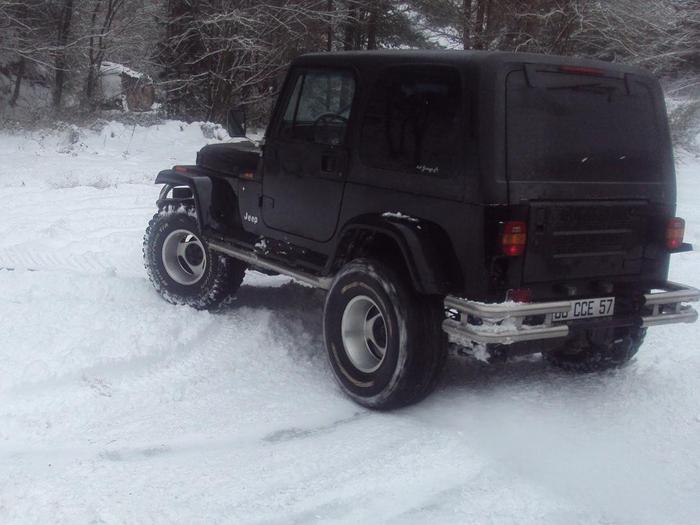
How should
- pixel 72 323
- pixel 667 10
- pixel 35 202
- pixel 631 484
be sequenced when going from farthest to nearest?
1. pixel 667 10
2. pixel 35 202
3. pixel 72 323
4. pixel 631 484

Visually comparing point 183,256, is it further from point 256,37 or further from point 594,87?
point 256,37

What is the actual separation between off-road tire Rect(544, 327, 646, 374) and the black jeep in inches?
0.6

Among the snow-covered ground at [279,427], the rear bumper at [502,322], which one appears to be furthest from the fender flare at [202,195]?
the rear bumper at [502,322]

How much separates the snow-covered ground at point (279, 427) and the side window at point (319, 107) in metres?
1.58

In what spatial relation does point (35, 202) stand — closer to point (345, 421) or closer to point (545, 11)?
point (345, 421)

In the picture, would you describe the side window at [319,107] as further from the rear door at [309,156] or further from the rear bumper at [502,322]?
the rear bumper at [502,322]

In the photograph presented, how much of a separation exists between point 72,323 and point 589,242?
12.1 ft

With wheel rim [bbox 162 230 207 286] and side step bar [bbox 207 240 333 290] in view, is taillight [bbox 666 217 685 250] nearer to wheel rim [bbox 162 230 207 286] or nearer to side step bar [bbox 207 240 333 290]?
side step bar [bbox 207 240 333 290]

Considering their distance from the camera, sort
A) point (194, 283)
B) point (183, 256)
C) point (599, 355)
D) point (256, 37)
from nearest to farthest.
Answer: point (599, 355) < point (194, 283) < point (183, 256) < point (256, 37)

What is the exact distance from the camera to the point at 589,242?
4.88 m

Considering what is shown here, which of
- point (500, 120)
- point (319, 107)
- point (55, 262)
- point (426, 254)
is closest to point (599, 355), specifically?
point (426, 254)

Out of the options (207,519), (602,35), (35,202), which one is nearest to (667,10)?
(602,35)

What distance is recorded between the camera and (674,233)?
521 centimetres

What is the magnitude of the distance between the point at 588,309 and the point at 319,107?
7.73 feet
